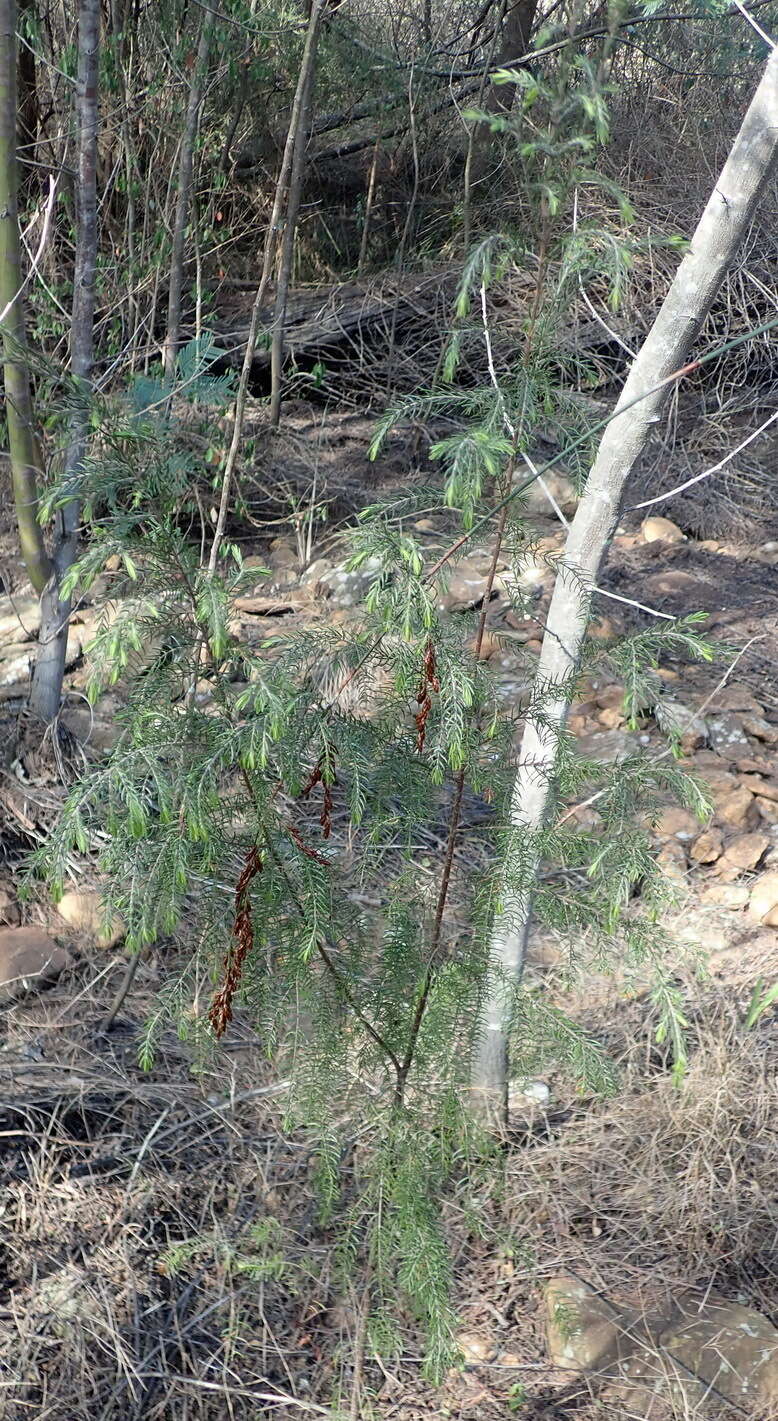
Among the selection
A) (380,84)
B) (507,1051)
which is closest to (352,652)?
(507,1051)

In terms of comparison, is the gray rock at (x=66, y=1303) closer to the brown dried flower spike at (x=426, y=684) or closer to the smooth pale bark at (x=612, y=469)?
the smooth pale bark at (x=612, y=469)

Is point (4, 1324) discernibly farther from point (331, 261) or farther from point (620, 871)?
point (331, 261)

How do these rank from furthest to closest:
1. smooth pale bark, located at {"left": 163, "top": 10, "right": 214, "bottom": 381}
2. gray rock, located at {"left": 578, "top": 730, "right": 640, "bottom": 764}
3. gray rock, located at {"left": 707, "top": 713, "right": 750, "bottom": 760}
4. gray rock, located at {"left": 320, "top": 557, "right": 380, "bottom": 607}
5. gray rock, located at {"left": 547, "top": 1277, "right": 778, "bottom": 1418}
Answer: gray rock, located at {"left": 320, "top": 557, "right": 380, "bottom": 607} → smooth pale bark, located at {"left": 163, "top": 10, "right": 214, "bottom": 381} → gray rock, located at {"left": 707, "top": 713, "right": 750, "bottom": 760} → gray rock, located at {"left": 578, "top": 730, "right": 640, "bottom": 764} → gray rock, located at {"left": 547, "top": 1277, "right": 778, "bottom": 1418}

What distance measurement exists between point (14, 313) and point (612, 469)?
7.71 feet

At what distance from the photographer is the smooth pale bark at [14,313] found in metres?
3.54

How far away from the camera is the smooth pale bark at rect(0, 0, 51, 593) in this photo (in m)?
3.54

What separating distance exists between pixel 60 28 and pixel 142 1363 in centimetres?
549

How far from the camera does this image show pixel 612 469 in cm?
238

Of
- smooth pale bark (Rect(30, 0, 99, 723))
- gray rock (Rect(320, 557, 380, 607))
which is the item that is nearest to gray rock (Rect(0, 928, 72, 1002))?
smooth pale bark (Rect(30, 0, 99, 723))

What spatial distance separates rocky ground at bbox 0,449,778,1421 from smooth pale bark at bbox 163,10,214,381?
7.91ft

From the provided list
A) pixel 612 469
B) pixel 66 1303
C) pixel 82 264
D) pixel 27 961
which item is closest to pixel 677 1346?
pixel 66 1303

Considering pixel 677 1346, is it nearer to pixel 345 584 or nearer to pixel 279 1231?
pixel 279 1231

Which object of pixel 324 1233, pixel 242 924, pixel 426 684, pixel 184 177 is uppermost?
pixel 184 177

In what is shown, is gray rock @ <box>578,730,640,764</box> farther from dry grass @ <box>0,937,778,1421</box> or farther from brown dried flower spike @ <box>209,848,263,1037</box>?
brown dried flower spike @ <box>209,848,263,1037</box>
